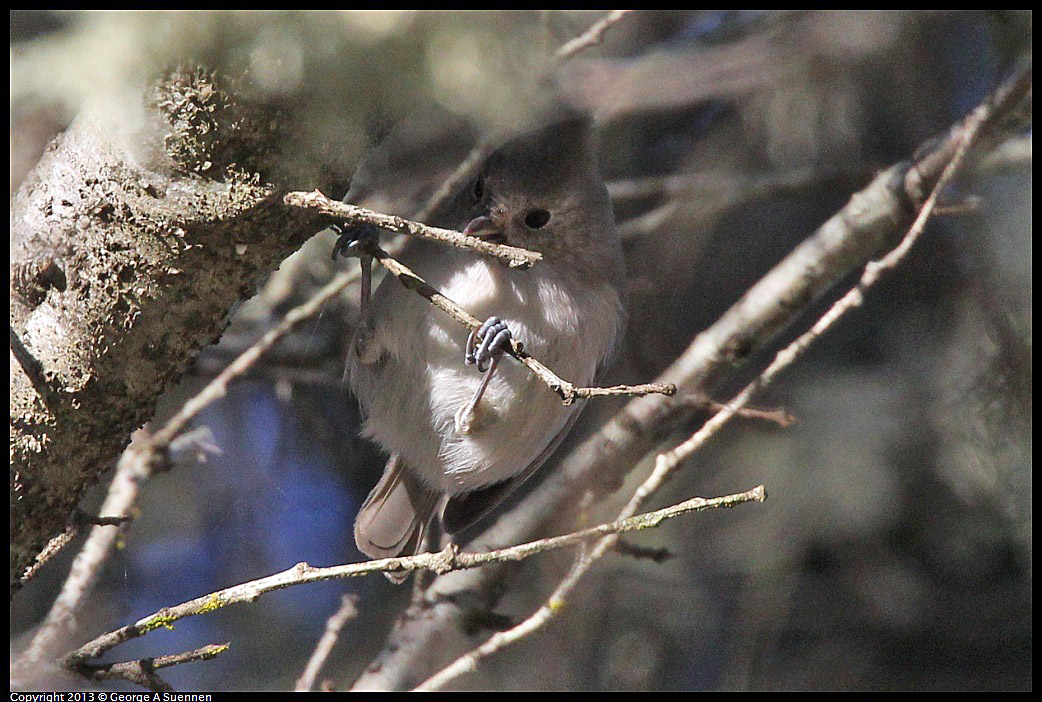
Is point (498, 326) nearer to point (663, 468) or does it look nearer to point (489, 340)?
point (489, 340)

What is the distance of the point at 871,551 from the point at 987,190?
56.2 inches

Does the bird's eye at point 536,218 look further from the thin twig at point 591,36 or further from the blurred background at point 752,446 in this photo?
the blurred background at point 752,446

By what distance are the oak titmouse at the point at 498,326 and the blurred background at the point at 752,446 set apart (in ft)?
1.83

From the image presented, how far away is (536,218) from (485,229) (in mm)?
156

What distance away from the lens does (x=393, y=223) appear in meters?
1.33

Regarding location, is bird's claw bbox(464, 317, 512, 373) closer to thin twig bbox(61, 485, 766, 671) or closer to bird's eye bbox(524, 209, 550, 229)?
bird's eye bbox(524, 209, 550, 229)

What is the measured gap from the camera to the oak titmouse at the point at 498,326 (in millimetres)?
2105

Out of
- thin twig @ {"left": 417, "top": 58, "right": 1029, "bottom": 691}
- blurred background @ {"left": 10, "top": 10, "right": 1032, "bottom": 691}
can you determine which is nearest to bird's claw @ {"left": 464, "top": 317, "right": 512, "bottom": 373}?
thin twig @ {"left": 417, "top": 58, "right": 1029, "bottom": 691}

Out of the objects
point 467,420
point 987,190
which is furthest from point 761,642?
point 987,190

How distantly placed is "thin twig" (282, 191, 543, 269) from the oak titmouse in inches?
23.3

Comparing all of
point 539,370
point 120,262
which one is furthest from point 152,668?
point 539,370

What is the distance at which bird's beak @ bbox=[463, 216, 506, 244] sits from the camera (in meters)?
2.13

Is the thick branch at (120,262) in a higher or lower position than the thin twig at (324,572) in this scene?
higher

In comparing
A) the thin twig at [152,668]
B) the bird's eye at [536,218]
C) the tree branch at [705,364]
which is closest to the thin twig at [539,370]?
the thin twig at [152,668]
